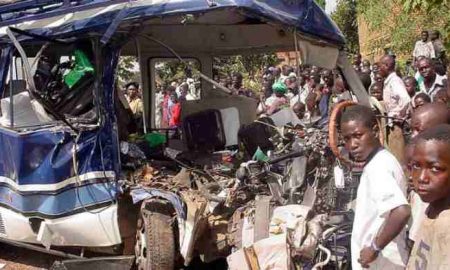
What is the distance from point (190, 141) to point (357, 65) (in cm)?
777

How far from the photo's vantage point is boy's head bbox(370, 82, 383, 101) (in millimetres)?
8992

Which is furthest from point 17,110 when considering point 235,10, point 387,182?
point 387,182

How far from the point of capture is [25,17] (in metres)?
6.46

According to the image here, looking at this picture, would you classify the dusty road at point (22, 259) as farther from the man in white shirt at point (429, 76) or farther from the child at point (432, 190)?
the child at point (432, 190)

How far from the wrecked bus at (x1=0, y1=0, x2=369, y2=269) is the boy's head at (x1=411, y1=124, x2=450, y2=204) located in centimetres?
286

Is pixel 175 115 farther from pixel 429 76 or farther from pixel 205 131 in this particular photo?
pixel 429 76

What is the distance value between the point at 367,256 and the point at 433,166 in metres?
0.82

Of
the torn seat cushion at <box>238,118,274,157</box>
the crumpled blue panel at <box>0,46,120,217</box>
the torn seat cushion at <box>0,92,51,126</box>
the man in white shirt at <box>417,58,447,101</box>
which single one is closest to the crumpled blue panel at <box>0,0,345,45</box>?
the crumpled blue panel at <box>0,46,120,217</box>

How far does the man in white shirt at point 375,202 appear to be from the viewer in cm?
326

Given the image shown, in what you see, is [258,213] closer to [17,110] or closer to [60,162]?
[60,162]

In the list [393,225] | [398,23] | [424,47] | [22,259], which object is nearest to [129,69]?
[22,259]

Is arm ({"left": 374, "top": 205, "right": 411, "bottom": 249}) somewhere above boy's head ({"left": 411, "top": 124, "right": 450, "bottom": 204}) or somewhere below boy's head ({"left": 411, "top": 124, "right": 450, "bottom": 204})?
below

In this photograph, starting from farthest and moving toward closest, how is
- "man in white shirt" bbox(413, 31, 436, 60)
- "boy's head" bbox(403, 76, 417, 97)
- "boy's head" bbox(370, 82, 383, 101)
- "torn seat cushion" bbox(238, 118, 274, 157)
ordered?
"man in white shirt" bbox(413, 31, 436, 60) < "boy's head" bbox(370, 82, 383, 101) < "boy's head" bbox(403, 76, 417, 97) < "torn seat cushion" bbox(238, 118, 274, 157)

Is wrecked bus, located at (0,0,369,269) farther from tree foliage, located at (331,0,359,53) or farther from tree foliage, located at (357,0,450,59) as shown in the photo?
tree foliage, located at (331,0,359,53)
